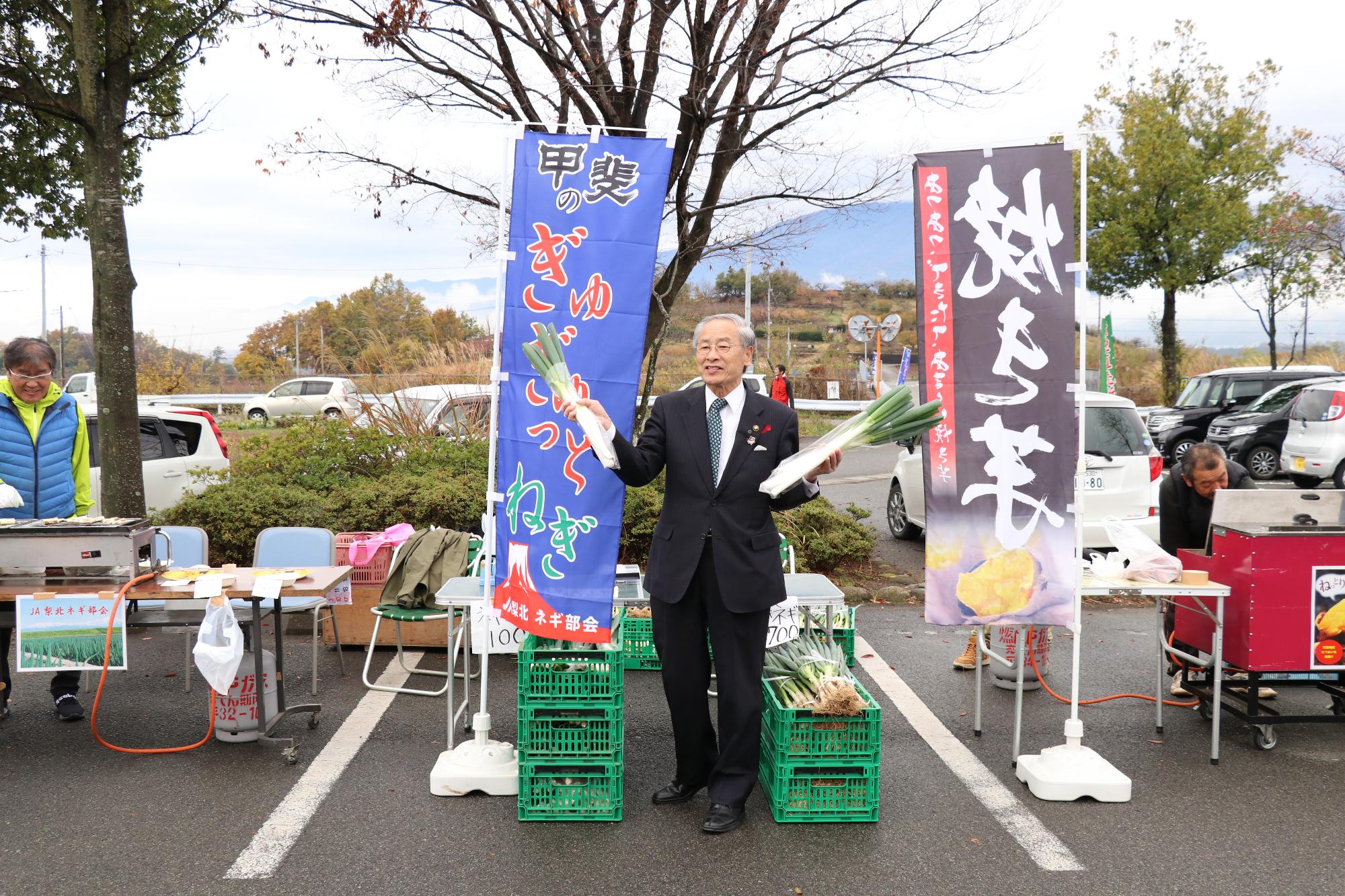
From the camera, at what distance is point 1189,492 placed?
17.7 feet

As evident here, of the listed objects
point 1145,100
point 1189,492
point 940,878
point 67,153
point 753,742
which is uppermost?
point 1145,100

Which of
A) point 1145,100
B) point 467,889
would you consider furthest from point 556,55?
point 1145,100

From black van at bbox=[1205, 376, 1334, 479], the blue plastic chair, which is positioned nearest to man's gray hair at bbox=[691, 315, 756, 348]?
the blue plastic chair

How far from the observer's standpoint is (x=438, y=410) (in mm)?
10344

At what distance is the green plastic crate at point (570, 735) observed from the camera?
151 inches

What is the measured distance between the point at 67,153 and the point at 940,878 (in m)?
10.8

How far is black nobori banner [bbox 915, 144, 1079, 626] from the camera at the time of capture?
4.16m

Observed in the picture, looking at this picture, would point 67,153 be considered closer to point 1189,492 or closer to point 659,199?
point 659,199

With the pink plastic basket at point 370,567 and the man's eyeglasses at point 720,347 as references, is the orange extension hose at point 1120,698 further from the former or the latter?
the pink plastic basket at point 370,567

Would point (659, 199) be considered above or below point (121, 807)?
above

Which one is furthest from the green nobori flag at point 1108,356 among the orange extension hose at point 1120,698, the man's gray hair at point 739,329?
the man's gray hair at point 739,329

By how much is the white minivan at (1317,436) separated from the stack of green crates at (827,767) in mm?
13349

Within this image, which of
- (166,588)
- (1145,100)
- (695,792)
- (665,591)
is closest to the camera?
(665,591)

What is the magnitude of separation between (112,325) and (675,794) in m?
5.72
